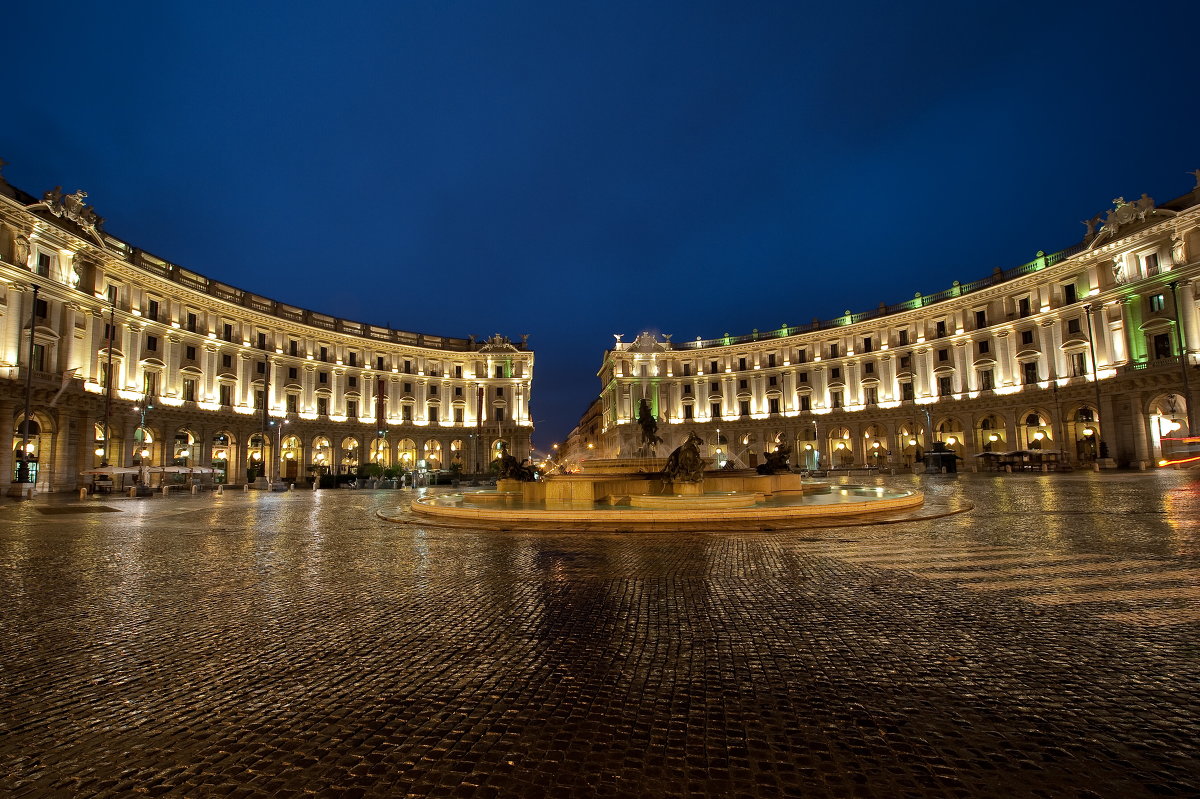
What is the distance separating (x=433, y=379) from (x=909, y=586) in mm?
66286

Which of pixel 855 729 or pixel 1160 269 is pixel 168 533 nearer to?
pixel 855 729

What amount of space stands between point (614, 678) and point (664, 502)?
11.6 m

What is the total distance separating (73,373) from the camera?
3388cm

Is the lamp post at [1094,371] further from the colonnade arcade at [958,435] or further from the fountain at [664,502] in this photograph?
the fountain at [664,502]

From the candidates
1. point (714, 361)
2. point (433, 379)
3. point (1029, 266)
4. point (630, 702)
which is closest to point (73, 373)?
point (433, 379)

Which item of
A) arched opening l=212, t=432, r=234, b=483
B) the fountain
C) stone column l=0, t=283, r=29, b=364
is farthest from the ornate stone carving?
the fountain

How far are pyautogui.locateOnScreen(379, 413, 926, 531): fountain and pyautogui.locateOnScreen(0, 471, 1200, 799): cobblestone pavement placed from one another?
486cm

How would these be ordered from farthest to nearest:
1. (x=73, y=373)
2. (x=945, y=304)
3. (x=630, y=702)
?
1. (x=945, y=304)
2. (x=73, y=373)
3. (x=630, y=702)

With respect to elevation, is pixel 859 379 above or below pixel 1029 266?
below

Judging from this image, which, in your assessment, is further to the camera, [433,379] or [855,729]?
[433,379]

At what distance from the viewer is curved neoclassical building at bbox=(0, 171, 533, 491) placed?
1278 inches

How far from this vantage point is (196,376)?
46.9 metres

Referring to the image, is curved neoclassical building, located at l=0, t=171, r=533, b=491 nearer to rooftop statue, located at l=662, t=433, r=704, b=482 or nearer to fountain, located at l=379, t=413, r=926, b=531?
fountain, located at l=379, t=413, r=926, b=531

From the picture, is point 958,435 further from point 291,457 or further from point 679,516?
Result: point 291,457
